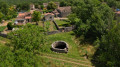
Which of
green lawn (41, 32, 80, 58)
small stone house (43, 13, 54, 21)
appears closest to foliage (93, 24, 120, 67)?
green lawn (41, 32, 80, 58)

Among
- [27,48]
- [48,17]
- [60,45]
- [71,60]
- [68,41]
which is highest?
[27,48]

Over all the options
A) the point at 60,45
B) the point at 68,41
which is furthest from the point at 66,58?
the point at 68,41

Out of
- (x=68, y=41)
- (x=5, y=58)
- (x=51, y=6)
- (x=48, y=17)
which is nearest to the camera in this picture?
(x=5, y=58)

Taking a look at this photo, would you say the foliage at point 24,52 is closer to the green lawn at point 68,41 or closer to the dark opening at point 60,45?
the green lawn at point 68,41

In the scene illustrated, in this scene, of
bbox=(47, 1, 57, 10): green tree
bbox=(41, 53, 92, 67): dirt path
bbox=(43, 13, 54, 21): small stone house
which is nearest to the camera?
bbox=(41, 53, 92, 67): dirt path

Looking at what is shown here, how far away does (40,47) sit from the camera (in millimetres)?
25328

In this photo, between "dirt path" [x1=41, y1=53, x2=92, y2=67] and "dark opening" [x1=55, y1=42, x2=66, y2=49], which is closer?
"dirt path" [x1=41, y1=53, x2=92, y2=67]

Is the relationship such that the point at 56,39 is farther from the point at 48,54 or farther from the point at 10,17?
the point at 10,17

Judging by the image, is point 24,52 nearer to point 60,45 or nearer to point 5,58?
point 5,58

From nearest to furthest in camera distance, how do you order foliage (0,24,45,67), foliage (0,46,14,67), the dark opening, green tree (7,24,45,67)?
1. foliage (0,46,14,67)
2. foliage (0,24,45,67)
3. green tree (7,24,45,67)
4. the dark opening

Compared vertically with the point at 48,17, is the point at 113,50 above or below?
above

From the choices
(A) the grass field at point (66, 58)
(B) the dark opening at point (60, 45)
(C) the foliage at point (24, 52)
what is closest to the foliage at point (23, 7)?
(B) the dark opening at point (60, 45)

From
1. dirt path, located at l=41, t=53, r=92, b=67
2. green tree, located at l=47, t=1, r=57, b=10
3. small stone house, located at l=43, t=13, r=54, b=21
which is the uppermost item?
green tree, located at l=47, t=1, r=57, b=10

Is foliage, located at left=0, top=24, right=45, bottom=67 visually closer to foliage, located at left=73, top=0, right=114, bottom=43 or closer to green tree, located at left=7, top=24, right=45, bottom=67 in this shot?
green tree, located at left=7, top=24, right=45, bottom=67
